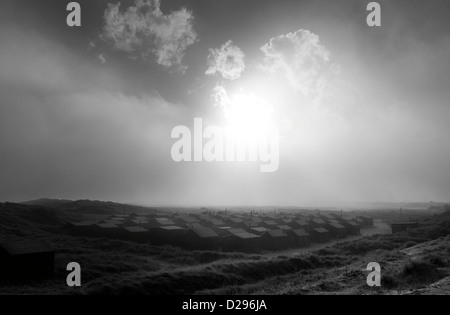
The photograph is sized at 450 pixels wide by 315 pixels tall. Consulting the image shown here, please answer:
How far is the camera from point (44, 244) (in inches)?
1093

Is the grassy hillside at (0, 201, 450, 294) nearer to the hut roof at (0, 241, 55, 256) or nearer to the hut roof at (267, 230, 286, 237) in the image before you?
the hut roof at (0, 241, 55, 256)

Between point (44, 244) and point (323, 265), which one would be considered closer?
point (44, 244)

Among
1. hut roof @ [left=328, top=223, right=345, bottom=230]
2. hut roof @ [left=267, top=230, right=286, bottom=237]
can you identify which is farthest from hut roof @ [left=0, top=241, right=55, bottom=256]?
hut roof @ [left=328, top=223, right=345, bottom=230]

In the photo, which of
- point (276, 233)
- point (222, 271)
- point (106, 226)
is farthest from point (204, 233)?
→ point (106, 226)

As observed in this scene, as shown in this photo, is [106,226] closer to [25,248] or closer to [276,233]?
[25,248]

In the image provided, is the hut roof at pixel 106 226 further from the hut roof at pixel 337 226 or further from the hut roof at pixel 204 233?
the hut roof at pixel 337 226

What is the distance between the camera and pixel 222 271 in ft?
97.9

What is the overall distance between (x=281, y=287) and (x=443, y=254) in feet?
68.3

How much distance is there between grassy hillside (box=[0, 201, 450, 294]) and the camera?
23500 millimetres

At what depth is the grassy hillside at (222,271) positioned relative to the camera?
23500 millimetres

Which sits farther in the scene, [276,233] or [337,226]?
[337,226]
